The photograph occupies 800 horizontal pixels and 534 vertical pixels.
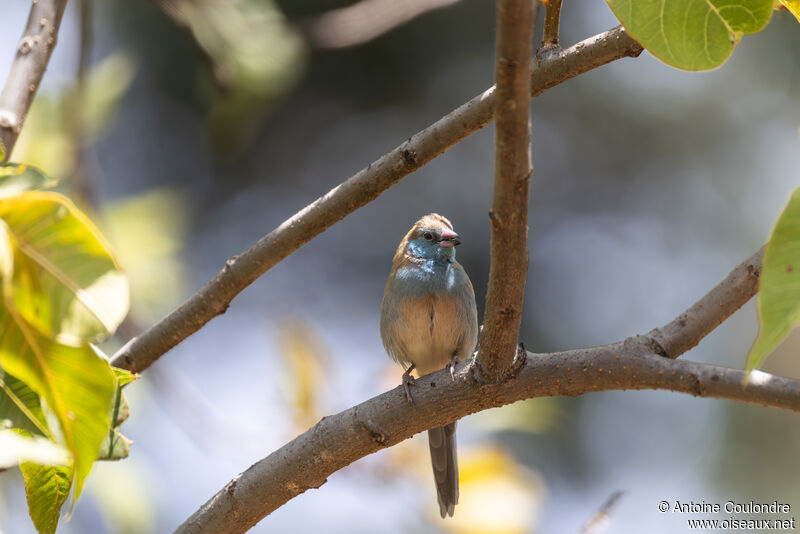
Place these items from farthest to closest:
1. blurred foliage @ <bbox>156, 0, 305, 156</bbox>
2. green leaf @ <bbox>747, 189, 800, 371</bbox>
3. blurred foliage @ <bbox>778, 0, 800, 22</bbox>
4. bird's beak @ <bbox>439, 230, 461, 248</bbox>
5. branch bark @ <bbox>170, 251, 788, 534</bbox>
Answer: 1. bird's beak @ <bbox>439, 230, 461, 248</bbox>
2. blurred foliage @ <bbox>156, 0, 305, 156</bbox>
3. branch bark @ <bbox>170, 251, 788, 534</bbox>
4. blurred foliage @ <bbox>778, 0, 800, 22</bbox>
5. green leaf @ <bbox>747, 189, 800, 371</bbox>

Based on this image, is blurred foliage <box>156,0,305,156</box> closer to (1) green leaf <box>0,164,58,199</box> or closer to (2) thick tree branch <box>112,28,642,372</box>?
(2) thick tree branch <box>112,28,642,372</box>

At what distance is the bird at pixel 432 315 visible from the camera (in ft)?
12.2

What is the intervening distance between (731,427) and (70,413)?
6133 mm

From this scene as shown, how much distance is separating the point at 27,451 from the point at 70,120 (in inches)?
89.7

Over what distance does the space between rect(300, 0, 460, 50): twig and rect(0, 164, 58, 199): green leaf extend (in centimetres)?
237

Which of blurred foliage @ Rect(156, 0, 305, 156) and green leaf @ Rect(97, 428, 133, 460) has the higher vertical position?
blurred foliage @ Rect(156, 0, 305, 156)

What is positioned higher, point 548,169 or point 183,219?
point 548,169

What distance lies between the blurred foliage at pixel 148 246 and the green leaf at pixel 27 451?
87.2 inches

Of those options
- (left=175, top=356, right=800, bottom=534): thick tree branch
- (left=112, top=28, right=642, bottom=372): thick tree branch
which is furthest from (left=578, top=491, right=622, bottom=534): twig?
(left=112, top=28, right=642, bottom=372): thick tree branch

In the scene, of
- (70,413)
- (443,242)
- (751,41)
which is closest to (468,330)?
(443,242)

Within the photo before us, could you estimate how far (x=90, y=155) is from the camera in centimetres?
342

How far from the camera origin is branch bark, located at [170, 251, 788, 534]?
169 cm

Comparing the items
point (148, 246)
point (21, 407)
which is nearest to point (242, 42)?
point (148, 246)

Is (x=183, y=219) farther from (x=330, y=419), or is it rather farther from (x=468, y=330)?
(x=330, y=419)
